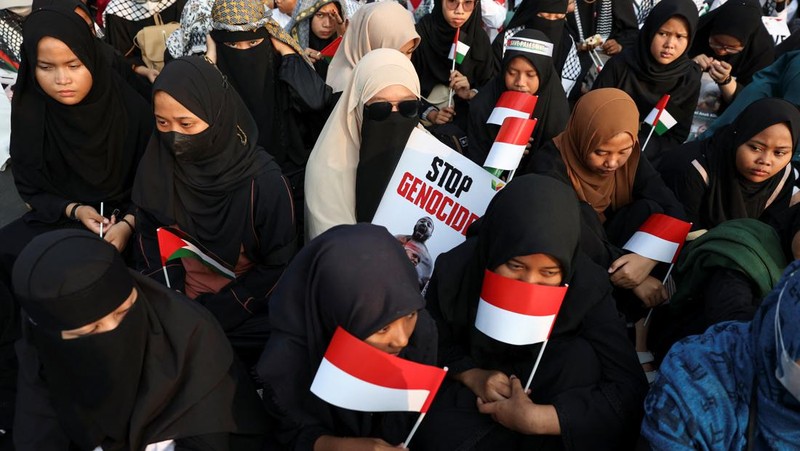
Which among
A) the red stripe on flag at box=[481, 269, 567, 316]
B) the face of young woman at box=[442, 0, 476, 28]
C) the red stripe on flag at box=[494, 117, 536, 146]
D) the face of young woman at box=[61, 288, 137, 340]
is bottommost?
the face of young woman at box=[61, 288, 137, 340]

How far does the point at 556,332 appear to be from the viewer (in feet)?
7.32

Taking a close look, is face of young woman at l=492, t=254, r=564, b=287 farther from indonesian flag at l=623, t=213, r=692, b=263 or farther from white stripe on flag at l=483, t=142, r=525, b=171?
white stripe on flag at l=483, t=142, r=525, b=171

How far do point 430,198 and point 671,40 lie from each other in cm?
259

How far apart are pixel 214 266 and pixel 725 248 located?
227 cm

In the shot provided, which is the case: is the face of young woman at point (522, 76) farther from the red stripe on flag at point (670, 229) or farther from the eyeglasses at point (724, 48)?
the eyeglasses at point (724, 48)

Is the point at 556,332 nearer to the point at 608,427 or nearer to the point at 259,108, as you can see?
the point at 608,427

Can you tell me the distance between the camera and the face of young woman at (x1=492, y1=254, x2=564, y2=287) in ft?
6.74

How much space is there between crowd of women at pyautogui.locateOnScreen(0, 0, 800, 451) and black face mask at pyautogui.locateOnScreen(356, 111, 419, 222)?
0.5 inches

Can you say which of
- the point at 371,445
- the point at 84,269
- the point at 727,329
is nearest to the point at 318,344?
the point at 371,445

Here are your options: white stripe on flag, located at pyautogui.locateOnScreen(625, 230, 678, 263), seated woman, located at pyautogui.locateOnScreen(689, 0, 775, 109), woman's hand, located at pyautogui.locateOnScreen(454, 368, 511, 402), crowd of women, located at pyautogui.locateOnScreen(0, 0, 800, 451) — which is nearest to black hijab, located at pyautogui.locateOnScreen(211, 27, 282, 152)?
crowd of women, located at pyautogui.locateOnScreen(0, 0, 800, 451)

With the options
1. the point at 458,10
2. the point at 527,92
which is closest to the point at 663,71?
the point at 527,92

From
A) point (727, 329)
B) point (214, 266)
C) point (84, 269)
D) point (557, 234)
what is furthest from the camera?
point (214, 266)

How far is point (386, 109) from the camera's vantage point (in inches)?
113

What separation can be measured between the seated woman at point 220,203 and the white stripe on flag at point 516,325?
127 cm
